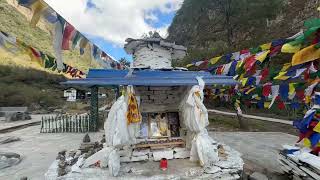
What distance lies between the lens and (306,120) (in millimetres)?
8156

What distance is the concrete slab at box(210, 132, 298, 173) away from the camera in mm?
10906

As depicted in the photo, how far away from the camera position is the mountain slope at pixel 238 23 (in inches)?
1468

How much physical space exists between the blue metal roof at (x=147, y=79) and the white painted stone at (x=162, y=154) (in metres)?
2.10

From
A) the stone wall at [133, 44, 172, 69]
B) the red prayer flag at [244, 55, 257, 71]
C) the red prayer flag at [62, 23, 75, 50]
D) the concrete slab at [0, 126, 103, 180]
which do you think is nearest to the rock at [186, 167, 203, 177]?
the stone wall at [133, 44, 172, 69]

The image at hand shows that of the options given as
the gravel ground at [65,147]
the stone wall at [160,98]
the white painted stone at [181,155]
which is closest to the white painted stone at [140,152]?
the white painted stone at [181,155]

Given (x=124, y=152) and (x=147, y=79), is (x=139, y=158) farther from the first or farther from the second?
(x=147, y=79)

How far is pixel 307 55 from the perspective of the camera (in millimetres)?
8289

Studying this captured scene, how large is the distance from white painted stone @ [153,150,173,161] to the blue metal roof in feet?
6.90

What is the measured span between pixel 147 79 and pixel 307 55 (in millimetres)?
4489

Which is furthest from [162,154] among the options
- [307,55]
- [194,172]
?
[307,55]

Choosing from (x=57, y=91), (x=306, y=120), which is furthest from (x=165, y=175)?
(x=57, y=91)

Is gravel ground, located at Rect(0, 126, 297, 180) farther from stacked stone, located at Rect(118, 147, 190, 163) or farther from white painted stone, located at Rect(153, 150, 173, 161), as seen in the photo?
white painted stone, located at Rect(153, 150, 173, 161)

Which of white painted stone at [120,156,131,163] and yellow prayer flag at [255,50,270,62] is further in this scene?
yellow prayer flag at [255,50,270,62]

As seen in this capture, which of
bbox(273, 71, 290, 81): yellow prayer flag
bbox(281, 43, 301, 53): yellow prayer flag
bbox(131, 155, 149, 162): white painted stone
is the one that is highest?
bbox(281, 43, 301, 53): yellow prayer flag
